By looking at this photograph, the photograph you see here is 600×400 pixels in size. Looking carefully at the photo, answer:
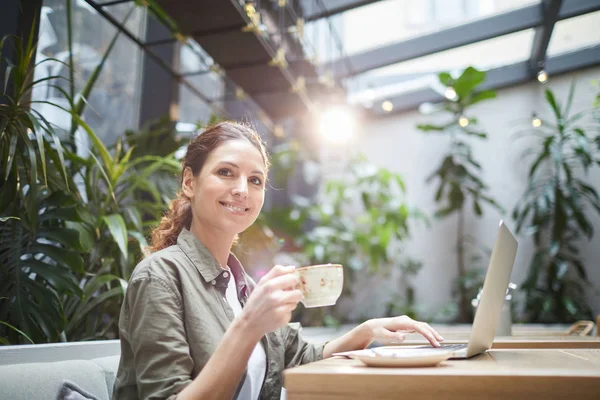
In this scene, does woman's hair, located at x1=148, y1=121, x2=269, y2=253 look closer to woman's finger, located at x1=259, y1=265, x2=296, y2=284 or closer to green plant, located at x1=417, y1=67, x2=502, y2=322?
woman's finger, located at x1=259, y1=265, x2=296, y2=284

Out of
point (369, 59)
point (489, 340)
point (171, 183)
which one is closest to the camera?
point (489, 340)

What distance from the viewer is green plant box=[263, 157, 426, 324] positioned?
535 cm

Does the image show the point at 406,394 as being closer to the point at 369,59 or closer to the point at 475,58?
the point at 369,59

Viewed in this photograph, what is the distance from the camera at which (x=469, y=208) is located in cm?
648

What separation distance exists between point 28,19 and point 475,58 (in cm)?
577

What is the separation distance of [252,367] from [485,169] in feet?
19.3

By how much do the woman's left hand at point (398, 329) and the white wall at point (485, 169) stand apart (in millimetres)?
5276

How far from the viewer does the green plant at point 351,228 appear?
17.6 feet

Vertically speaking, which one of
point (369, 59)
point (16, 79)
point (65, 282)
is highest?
point (369, 59)

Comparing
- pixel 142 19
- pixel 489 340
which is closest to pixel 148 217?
pixel 142 19

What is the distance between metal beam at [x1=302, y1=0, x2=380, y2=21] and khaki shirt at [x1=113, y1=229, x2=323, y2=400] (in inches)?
186

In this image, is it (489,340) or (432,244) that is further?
(432,244)

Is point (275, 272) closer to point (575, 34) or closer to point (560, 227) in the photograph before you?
point (560, 227)

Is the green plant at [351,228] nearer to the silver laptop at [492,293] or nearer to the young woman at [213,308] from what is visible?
the young woman at [213,308]
